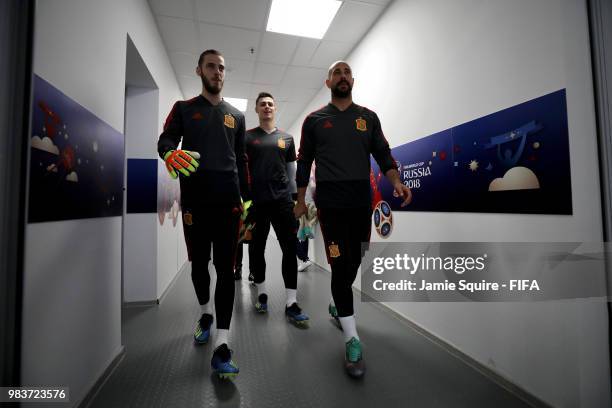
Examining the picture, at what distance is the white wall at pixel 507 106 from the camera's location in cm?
109

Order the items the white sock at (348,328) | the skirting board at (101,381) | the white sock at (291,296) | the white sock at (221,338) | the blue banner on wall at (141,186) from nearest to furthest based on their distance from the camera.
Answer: the skirting board at (101,381)
the white sock at (221,338)
the white sock at (348,328)
the white sock at (291,296)
the blue banner on wall at (141,186)

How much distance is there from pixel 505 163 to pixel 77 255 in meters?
1.98

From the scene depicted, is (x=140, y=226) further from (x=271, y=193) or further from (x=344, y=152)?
(x=344, y=152)

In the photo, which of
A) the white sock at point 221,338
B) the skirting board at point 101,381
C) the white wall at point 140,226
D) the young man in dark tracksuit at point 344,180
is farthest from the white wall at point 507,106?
the white wall at point 140,226

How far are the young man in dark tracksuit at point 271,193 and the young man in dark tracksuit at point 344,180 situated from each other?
0.59 metres

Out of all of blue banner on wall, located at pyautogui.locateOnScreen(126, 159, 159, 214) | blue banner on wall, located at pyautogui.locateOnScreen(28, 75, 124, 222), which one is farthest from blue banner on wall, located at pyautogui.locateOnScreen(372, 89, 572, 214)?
blue banner on wall, located at pyautogui.locateOnScreen(126, 159, 159, 214)

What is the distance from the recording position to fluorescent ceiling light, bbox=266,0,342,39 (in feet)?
8.23

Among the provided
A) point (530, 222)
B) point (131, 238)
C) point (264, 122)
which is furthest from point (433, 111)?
point (131, 238)

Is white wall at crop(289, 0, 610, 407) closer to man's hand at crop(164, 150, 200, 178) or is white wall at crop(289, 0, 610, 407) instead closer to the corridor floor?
the corridor floor

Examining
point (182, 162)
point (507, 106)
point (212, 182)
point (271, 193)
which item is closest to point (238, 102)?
point (271, 193)

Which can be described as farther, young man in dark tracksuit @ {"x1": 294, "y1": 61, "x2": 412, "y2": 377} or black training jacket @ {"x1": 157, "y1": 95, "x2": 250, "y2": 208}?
young man in dark tracksuit @ {"x1": 294, "y1": 61, "x2": 412, "y2": 377}

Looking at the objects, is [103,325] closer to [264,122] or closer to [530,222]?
[264,122]

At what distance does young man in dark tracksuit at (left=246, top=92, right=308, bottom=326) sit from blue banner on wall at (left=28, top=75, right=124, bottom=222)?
939 mm

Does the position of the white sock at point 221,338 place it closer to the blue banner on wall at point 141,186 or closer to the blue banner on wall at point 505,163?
the blue banner on wall at point 505,163
